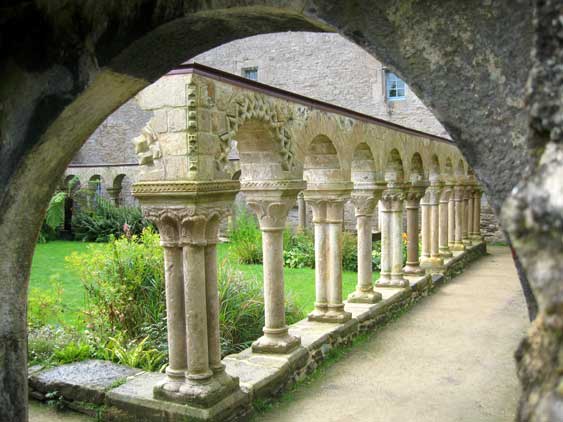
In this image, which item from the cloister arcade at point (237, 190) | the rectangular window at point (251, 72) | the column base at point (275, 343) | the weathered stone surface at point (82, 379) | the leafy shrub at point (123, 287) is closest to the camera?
the cloister arcade at point (237, 190)

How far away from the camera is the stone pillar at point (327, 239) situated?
659 cm

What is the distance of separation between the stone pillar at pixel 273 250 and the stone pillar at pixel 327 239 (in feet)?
3.87

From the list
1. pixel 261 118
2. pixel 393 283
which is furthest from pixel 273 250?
pixel 393 283

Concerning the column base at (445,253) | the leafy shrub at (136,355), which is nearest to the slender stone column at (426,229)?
the column base at (445,253)

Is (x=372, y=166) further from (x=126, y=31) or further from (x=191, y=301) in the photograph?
(x=126, y=31)

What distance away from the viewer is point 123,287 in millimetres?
6148

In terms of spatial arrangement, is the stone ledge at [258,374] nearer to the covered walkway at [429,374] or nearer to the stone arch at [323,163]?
the covered walkway at [429,374]

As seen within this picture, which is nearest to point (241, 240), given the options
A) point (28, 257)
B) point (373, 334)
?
point (373, 334)

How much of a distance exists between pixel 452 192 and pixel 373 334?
718 cm

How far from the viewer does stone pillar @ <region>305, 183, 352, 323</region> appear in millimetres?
6590

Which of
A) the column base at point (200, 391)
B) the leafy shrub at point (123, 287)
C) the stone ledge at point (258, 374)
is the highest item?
the leafy shrub at point (123, 287)

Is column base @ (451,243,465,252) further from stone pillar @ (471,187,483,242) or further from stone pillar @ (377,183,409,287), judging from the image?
stone pillar @ (377,183,409,287)

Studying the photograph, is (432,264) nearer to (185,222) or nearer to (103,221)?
(185,222)

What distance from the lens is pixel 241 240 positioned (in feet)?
41.2
